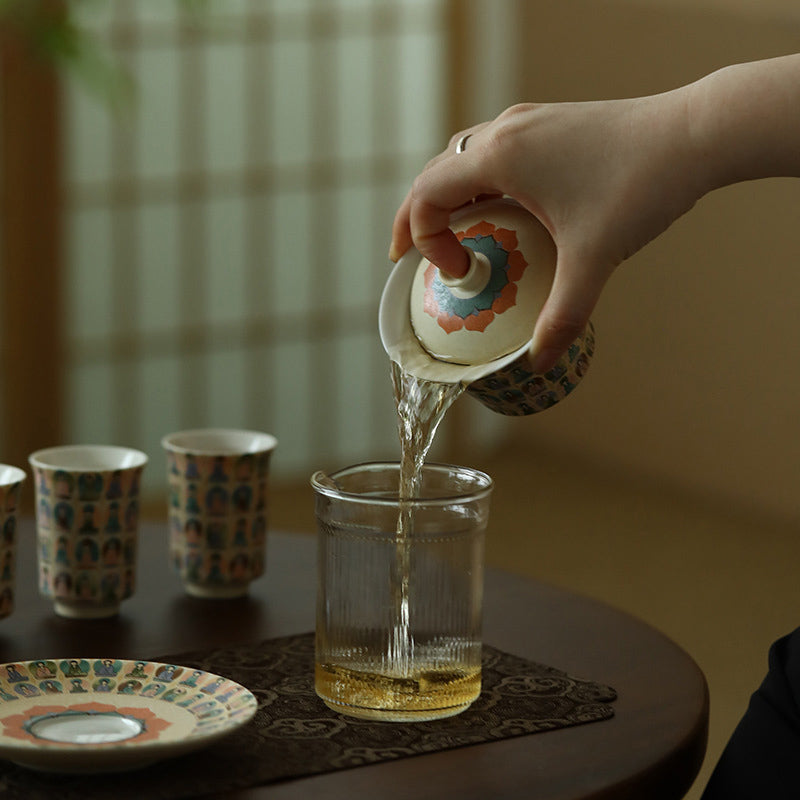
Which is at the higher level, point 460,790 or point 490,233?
point 490,233

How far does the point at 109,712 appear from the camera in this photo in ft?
3.23

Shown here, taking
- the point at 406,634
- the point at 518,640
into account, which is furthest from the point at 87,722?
the point at 518,640

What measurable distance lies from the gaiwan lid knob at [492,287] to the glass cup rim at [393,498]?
0.09 m

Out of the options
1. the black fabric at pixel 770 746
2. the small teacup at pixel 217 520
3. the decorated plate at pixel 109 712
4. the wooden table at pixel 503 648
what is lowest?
the black fabric at pixel 770 746

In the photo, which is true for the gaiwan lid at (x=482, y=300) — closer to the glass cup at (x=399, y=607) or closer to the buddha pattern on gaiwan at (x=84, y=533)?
the glass cup at (x=399, y=607)

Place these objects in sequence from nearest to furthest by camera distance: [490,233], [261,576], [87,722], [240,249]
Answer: [87,722] → [490,233] → [261,576] → [240,249]

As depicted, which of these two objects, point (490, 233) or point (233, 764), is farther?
point (490, 233)

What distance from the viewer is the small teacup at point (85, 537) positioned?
4.09 feet

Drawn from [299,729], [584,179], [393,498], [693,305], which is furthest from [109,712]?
[693,305]

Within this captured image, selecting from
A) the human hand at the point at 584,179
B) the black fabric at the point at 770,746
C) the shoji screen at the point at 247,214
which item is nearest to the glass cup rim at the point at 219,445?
the human hand at the point at 584,179

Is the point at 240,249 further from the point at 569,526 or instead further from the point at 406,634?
the point at 406,634

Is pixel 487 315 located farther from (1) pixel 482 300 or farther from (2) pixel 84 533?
(2) pixel 84 533

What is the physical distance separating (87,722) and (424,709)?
228mm

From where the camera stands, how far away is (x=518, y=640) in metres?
1.23
